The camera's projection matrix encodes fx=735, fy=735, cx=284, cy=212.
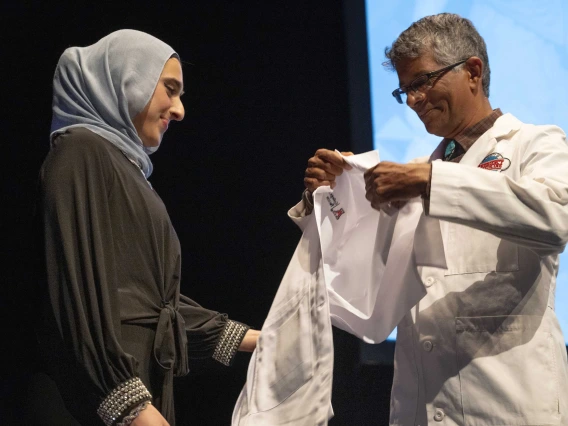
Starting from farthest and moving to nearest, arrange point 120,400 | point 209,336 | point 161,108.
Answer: point 209,336 < point 161,108 < point 120,400

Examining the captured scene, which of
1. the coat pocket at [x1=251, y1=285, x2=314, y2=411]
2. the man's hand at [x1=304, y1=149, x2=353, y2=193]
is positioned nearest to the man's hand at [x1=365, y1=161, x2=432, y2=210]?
the man's hand at [x1=304, y1=149, x2=353, y2=193]

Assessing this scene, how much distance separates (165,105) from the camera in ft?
6.20

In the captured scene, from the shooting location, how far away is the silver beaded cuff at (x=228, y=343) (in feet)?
6.69

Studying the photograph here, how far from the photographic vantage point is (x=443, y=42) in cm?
192

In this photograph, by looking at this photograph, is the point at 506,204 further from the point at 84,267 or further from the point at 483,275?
the point at 84,267

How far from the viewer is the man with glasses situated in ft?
4.90

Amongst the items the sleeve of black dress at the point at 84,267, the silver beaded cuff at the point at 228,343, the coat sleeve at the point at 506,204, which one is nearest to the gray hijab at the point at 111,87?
the sleeve of black dress at the point at 84,267

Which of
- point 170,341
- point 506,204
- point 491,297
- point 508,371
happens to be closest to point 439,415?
point 508,371

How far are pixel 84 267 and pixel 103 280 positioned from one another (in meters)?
0.05

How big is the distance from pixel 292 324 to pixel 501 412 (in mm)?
488

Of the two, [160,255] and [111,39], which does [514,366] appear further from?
[111,39]

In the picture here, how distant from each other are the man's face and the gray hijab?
2.18 ft

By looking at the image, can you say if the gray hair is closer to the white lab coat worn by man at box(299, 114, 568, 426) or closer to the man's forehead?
the man's forehead

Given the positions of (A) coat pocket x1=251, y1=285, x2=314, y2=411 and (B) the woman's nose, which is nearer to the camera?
(A) coat pocket x1=251, y1=285, x2=314, y2=411
